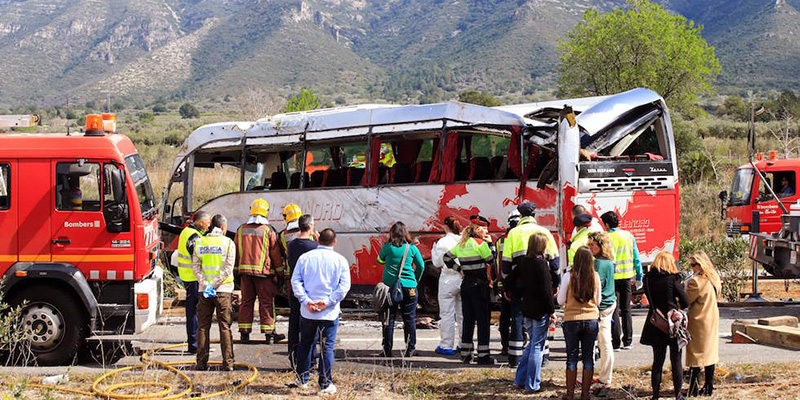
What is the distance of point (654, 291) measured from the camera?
833 centimetres

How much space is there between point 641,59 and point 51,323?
30.4 metres

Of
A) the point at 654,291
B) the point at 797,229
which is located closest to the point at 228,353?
the point at 654,291

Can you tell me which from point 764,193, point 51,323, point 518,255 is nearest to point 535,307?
point 518,255

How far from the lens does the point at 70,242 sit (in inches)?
402

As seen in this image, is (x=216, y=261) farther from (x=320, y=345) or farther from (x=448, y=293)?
(x=448, y=293)

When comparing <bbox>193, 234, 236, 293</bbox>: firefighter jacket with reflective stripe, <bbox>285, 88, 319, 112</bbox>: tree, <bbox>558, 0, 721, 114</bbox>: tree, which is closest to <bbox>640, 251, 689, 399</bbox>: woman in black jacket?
<bbox>193, 234, 236, 293</bbox>: firefighter jacket with reflective stripe

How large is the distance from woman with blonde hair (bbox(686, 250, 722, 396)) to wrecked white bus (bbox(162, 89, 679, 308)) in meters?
3.65

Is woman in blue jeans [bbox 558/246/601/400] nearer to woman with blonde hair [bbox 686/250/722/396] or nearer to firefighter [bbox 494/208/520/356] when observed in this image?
woman with blonde hair [bbox 686/250/722/396]

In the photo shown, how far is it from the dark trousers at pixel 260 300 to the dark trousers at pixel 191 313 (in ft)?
2.60

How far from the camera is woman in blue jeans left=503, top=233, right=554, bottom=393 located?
29.1 ft

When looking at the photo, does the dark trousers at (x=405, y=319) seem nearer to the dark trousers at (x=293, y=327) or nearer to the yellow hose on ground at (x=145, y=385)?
the dark trousers at (x=293, y=327)

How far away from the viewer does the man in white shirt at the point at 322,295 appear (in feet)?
28.0

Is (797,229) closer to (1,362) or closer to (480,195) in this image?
(480,195)

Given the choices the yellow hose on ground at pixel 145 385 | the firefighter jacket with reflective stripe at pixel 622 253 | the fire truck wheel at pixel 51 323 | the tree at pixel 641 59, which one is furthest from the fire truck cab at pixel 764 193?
the tree at pixel 641 59
